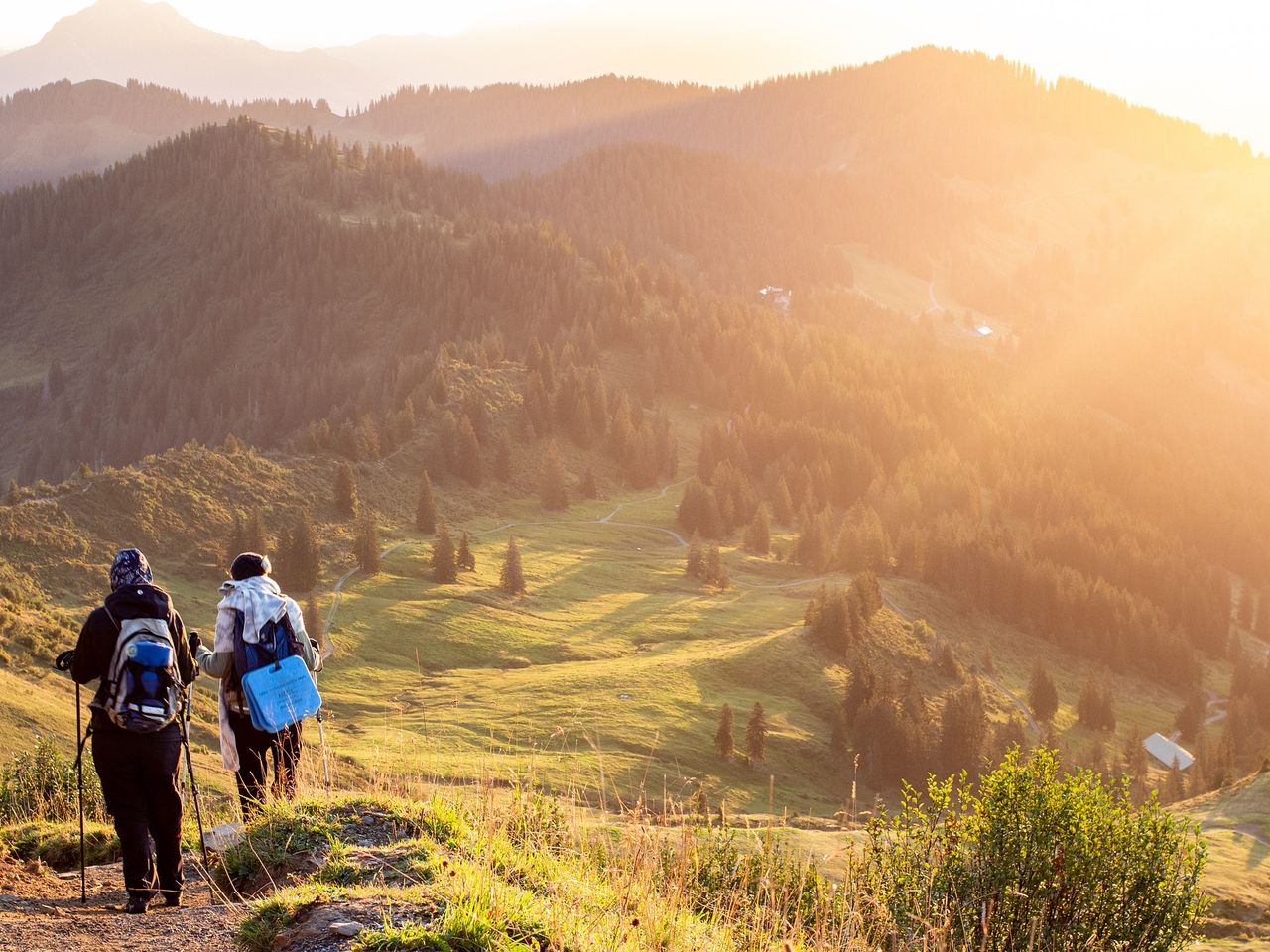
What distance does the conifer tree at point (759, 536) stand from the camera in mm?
138500

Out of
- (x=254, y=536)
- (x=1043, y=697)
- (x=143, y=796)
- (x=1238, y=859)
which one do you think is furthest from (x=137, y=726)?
(x=1043, y=697)

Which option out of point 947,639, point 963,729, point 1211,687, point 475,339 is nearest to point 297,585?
point 963,729

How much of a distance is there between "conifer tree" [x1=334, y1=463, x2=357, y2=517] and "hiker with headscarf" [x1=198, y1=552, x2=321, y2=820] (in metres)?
96.1

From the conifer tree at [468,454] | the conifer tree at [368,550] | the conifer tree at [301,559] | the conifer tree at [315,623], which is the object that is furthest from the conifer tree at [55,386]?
the conifer tree at [315,623]

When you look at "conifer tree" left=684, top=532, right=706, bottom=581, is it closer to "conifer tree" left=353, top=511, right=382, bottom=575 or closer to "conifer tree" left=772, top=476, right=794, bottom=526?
"conifer tree" left=353, top=511, right=382, bottom=575

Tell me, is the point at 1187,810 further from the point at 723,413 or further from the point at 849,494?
the point at 723,413

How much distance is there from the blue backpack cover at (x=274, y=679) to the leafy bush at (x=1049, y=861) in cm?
1183

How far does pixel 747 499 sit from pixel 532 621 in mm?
60381

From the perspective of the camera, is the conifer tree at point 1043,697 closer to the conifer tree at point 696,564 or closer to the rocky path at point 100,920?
the conifer tree at point 696,564

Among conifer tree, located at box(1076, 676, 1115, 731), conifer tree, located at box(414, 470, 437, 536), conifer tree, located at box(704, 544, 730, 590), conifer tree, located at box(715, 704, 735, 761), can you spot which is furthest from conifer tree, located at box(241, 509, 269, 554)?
conifer tree, located at box(1076, 676, 1115, 731)

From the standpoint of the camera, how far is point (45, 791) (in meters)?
22.2

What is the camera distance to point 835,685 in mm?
91312

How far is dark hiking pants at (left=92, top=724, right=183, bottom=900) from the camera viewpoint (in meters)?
13.7

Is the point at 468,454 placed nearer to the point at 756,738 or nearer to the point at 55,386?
the point at 756,738
